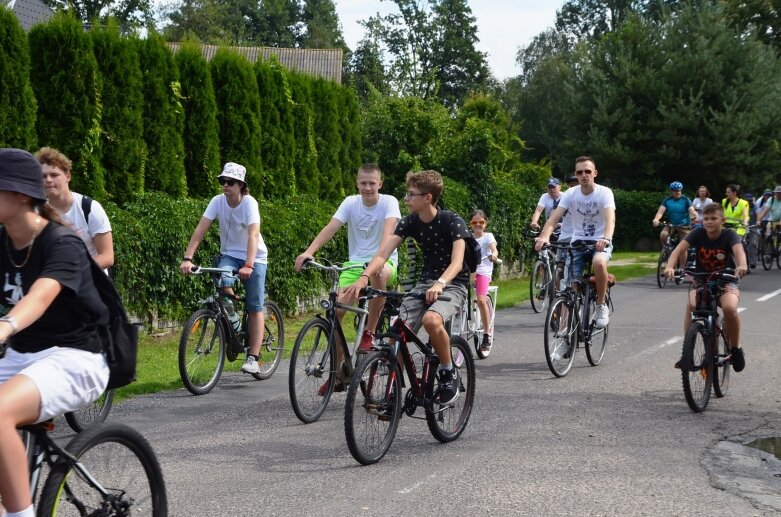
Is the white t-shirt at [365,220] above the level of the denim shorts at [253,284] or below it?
above

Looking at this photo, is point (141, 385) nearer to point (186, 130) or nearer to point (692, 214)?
point (186, 130)

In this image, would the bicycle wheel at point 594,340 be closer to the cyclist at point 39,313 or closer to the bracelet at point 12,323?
the cyclist at point 39,313

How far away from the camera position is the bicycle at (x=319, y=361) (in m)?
7.36

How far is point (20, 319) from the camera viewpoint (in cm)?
346

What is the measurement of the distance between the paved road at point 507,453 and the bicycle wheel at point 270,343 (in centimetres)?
13

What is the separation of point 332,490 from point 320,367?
6.14ft

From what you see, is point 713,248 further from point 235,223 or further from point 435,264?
point 235,223

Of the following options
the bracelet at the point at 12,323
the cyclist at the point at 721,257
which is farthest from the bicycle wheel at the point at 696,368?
the bracelet at the point at 12,323

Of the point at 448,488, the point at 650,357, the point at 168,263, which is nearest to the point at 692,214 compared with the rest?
the point at 650,357

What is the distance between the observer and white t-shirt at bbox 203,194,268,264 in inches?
348

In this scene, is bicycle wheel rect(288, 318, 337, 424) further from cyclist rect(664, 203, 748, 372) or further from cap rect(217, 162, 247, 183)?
cyclist rect(664, 203, 748, 372)

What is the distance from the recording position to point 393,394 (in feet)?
21.2

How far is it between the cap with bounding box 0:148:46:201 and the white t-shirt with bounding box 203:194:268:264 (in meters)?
5.05

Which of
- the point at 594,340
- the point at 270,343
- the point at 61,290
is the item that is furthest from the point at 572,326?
the point at 61,290
